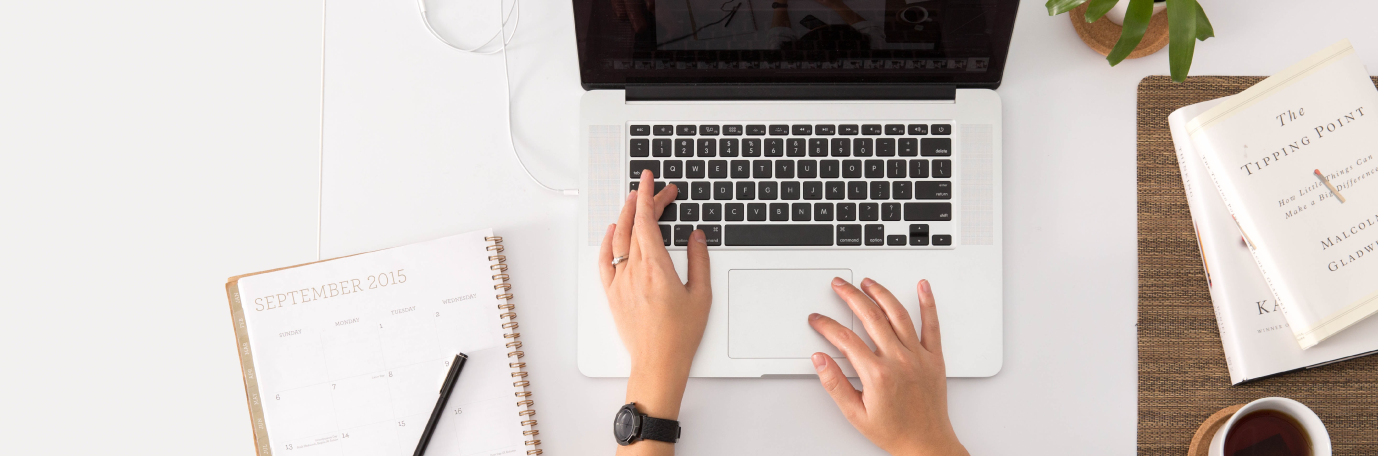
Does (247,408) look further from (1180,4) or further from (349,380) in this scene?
(1180,4)

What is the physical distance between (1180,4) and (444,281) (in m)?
0.81

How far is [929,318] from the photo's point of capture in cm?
72

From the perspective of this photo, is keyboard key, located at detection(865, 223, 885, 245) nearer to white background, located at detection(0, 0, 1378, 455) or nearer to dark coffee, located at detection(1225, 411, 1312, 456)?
white background, located at detection(0, 0, 1378, 455)

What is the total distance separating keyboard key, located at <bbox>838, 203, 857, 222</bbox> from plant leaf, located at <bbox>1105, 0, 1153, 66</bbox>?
297 millimetres

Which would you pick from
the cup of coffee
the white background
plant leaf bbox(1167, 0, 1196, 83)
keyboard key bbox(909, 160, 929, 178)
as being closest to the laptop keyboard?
keyboard key bbox(909, 160, 929, 178)

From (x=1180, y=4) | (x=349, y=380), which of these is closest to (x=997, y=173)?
(x=1180, y=4)

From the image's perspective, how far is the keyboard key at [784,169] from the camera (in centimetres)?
75

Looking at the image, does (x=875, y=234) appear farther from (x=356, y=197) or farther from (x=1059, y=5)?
(x=356, y=197)

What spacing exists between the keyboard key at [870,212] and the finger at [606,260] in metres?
0.27

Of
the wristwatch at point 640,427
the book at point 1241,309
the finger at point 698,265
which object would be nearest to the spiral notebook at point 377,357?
the wristwatch at point 640,427

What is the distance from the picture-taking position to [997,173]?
0.75 m

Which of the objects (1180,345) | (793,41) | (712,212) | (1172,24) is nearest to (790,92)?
(793,41)

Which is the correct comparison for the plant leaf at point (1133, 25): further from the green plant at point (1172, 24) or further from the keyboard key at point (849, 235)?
the keyboard key at point (849, 235)

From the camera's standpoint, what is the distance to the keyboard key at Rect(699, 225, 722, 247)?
0.74 metres
